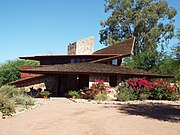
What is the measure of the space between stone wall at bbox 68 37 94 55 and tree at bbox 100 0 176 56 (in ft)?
25.0

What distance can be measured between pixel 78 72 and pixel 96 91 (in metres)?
2.41

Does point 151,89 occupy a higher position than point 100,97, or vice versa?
point 151,89

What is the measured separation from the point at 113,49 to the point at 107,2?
16.0m

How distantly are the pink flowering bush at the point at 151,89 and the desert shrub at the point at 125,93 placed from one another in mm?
194

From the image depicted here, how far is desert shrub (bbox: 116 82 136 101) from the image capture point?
19406 millimetres

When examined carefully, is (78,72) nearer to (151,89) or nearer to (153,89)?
(151,89)

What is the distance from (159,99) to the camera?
2169 cm

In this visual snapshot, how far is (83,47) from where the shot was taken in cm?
Answer: 3425

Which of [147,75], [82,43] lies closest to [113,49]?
[82,43]

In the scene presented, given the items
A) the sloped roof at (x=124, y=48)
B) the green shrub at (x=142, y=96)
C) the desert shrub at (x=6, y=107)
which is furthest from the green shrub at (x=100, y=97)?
the desert shrub at (x=6, y=107)

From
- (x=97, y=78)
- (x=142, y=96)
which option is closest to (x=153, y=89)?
(x=142, y=96)

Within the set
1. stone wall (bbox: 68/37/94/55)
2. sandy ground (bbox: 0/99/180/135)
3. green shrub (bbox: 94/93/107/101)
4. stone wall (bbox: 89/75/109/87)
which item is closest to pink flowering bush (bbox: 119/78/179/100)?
stone wall (bbox: 89/75/109/87)

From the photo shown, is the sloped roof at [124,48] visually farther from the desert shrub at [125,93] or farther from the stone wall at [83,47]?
the desert shrub at [125,93]

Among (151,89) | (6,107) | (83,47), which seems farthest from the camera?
(83,47)
